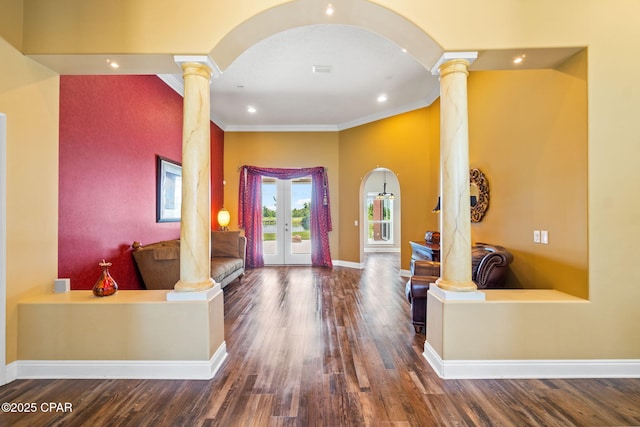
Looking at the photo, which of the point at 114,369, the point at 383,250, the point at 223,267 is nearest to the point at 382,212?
the point at 383,250

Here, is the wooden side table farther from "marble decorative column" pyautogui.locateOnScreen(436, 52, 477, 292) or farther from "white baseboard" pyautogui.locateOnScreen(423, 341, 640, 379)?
"white baseboard" pyautogui.locateOnScreen(423, 341, 640, 379)

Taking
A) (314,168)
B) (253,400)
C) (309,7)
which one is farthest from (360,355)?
(314,168)

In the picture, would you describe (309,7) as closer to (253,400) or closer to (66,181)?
(66,181)

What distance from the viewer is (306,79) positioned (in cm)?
495

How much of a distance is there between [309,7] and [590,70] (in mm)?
2384

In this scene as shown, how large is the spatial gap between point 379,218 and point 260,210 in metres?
4.76

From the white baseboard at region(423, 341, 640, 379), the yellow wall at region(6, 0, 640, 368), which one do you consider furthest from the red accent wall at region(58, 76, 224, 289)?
the white baseboard at region(423, 341, 640, 379)

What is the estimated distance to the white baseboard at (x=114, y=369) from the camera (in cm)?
245

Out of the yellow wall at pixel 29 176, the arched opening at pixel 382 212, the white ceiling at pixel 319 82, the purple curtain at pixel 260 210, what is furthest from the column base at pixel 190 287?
the arched opening at pixel 382 212

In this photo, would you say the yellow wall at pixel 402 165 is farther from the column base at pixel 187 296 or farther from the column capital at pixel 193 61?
the column base at pixel 187 296

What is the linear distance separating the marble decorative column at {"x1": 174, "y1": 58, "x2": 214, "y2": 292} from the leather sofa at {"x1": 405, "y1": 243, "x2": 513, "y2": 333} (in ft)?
7.30

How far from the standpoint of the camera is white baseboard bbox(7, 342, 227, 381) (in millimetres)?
2453

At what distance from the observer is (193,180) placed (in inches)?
99.6

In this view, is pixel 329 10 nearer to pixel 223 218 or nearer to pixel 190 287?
pixel 190 287
